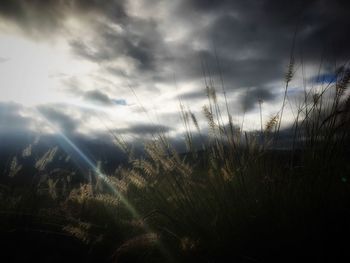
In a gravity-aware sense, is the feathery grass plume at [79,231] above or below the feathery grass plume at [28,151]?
below

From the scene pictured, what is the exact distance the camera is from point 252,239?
202 cm

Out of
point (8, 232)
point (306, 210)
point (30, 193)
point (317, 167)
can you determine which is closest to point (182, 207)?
point (306, 210)

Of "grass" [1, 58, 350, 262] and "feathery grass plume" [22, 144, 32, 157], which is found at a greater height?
"feathery grass plume" [22, 144, 32, 157]

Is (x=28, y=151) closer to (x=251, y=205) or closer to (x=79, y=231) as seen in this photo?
(x=79, y=231)

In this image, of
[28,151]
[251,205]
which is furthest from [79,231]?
[28,151]

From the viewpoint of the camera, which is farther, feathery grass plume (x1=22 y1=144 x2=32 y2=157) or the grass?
feathery grass plume (x1=22 y1=144 x2=32 y2=157)

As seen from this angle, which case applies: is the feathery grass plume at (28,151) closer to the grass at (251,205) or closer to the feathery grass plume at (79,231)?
the grass at (251,205)

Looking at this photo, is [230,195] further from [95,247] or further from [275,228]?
[95,247]

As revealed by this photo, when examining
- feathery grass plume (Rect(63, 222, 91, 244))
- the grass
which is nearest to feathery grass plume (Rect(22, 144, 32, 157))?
the grass

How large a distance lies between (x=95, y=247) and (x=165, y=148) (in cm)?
118

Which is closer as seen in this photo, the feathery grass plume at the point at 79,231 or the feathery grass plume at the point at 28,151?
the feathery grass plume at the point at 79,231

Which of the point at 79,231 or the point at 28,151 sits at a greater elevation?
the point at 28,151

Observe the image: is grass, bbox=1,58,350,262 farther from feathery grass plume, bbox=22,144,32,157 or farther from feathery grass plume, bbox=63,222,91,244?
feathery grass plume, bbox=22,144,32,157

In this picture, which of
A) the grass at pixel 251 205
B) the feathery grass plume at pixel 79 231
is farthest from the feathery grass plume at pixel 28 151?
the feathery grass plume at pixel 79 231
